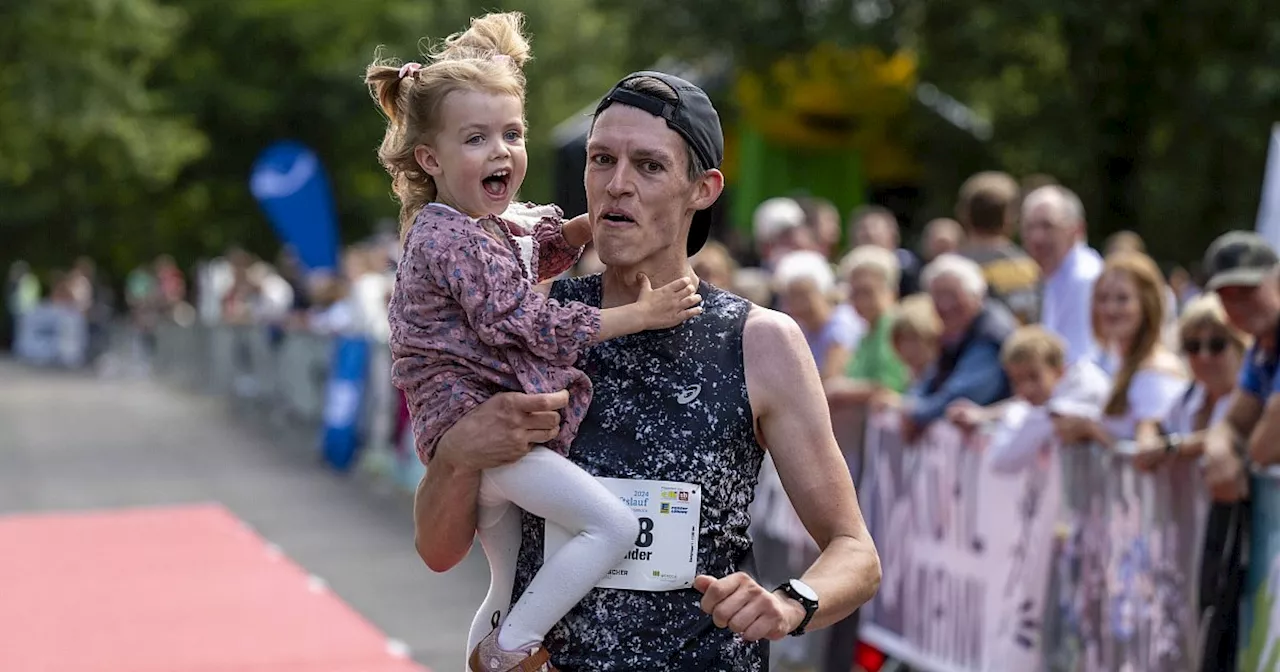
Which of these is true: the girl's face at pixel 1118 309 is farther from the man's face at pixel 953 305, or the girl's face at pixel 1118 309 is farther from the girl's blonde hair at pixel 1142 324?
the man's face at pixel 953 305

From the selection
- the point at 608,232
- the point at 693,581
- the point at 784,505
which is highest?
the point at 608,232

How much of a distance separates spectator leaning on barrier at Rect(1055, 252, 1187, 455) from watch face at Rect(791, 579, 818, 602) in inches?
129

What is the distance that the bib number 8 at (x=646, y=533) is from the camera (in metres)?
2.96

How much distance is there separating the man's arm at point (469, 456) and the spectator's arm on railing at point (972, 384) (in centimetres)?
403

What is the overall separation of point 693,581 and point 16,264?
4258 centimetres

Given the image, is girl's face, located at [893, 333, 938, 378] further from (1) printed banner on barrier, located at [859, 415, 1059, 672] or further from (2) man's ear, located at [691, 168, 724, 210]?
(2) man's ear, located at [691, 168, 724, 210]

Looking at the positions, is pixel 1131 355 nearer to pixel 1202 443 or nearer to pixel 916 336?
pixel 1202 443

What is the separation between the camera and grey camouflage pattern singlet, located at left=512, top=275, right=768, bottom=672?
9.68 feet

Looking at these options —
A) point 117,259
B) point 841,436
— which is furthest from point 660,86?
point 117,259

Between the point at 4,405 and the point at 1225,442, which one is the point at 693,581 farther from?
the point at 4,405

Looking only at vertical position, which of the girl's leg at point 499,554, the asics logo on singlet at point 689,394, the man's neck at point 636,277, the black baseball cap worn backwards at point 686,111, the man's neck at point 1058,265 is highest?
the black baseball cap worn backwards at point 686,111

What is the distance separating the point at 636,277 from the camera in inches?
121

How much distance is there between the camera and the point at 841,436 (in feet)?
25.0

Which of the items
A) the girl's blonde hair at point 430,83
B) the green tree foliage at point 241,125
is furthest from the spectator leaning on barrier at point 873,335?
the green tree foliage at point 241,125
